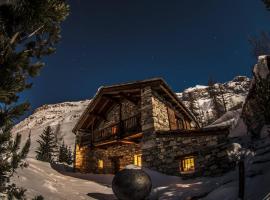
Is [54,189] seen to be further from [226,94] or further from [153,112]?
[226,94]

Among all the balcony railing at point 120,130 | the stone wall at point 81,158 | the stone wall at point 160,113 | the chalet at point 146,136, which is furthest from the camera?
the stone wall at point 81,158

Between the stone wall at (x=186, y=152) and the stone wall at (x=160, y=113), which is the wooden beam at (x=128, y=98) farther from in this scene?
the stone wall at (x=186, y=152)

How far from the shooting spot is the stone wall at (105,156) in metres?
17.6

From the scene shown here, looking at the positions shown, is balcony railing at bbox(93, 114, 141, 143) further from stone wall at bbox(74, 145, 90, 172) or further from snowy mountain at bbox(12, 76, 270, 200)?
snowy mountain at bbox(12, 76, 270, 200)

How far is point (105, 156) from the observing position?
19.1 meters

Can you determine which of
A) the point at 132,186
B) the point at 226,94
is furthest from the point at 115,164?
the point at 226,94

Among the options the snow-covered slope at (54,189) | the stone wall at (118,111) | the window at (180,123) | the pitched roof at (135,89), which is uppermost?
the pitched roof at (135,89)

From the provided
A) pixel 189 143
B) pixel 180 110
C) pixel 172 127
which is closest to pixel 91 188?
pixel 189 143

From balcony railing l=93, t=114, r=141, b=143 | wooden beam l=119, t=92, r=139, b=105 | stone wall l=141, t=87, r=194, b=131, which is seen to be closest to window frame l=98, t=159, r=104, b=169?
balcony railing l=93, t=114, r=141, b=143

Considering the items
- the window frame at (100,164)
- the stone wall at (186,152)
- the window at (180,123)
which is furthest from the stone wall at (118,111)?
the window at (180,123)

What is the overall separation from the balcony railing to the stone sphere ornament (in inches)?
243

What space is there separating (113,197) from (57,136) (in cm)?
6269

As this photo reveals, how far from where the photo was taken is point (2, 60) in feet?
15.2

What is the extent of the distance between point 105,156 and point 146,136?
6040mm
